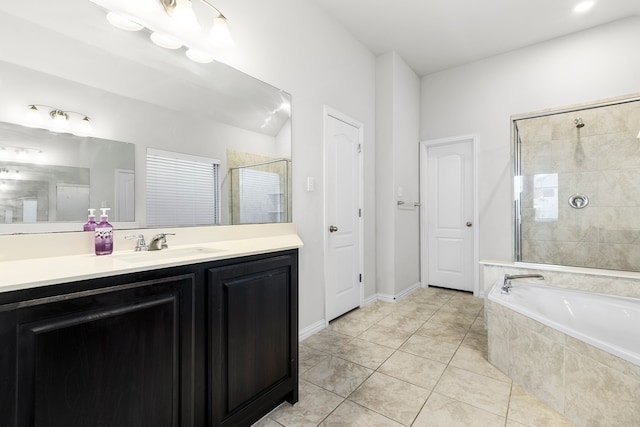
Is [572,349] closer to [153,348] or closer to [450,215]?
[153,348]

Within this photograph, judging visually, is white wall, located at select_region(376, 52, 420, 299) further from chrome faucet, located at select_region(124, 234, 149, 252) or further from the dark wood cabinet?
chrome faucet, located at select_region(124, 234, 149, 252)

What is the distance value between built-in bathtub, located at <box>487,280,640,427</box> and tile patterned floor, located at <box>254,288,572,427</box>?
11cm

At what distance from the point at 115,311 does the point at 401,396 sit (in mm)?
1555

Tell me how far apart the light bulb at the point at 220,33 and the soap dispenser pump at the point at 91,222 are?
3.86 ft

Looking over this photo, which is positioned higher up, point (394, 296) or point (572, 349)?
point (572, 349)

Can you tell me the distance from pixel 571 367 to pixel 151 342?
1.99 metres

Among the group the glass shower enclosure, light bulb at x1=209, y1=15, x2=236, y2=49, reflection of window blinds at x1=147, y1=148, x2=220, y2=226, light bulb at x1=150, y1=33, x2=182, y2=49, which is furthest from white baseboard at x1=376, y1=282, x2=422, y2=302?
light bulb at x1=150, y1=33, x2=182, y2=49

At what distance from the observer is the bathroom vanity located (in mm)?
816

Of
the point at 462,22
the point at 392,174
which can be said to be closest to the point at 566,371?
the point at 392,174

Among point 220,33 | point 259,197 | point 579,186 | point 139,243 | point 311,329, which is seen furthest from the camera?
point 579,186

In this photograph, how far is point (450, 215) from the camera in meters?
3.95

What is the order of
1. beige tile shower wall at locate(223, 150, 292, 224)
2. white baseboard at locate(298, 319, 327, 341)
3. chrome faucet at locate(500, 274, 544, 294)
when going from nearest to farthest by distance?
beige tile shower wall at locate(223, 150, 292, 224)
chrome faucet at locate(500, 274, 544, 294)
white baseboard at locate(298, 319, 327, 341)

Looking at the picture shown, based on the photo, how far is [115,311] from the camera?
0.97 m

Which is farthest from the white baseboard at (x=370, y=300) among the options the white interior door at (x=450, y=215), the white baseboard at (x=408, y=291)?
the white interior door at (x=450, y=215)
